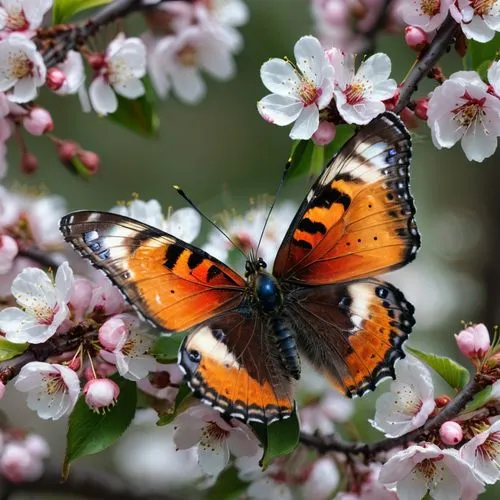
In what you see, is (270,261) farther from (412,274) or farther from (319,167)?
(412,274)

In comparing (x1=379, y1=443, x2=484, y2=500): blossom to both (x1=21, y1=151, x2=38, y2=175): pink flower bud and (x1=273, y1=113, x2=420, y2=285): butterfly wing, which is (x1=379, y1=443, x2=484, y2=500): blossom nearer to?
(x1=273, y1=113, x2=420, y2=285): butterfly wing

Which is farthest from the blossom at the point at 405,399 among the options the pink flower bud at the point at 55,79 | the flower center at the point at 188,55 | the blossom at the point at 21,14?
the flower center at the point at 188,55

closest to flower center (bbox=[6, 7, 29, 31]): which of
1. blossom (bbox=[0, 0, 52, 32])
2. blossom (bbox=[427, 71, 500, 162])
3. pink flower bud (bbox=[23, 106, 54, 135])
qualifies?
blossom (bbox=[0, 0, 52, 32])

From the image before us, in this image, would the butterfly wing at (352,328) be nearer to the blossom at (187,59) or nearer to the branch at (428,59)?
the branch at (428,59)

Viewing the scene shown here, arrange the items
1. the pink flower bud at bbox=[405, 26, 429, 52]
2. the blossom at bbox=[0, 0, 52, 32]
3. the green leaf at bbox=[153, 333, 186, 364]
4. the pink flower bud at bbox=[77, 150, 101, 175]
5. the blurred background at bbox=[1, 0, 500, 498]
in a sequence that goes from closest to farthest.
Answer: the green leaf at bbox=[153, 333, 186, 364] < the pink flower bud at bbox=[405, 26, 429, 52] < the blossom at bbox=[0, 0, 52, 32] < the pink flower bud at bbox=[77, 150, 101, 175] < the blurred background at bbox=[1, 0, 500, 498]

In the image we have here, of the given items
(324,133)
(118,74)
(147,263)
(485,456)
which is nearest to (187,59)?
(118,74)

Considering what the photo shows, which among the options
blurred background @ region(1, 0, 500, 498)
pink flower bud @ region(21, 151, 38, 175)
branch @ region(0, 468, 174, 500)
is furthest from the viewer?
blurred background @ region(1, 0, 500, 498)

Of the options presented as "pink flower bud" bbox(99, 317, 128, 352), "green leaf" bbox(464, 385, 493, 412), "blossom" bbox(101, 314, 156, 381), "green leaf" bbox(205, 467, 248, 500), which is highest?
"green leaf" bbox(464, 385, 493, 412)

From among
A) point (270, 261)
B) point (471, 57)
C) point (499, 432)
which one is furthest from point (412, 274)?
point (499, 432)
